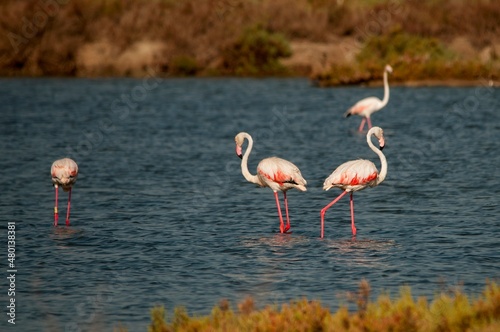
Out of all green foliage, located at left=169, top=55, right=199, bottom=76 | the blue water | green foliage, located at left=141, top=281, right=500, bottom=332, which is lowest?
green foliage, located at left=141, top=281, right=500, bottom=332

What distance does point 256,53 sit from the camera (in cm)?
4572

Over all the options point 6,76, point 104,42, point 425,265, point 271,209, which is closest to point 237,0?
point 104,42

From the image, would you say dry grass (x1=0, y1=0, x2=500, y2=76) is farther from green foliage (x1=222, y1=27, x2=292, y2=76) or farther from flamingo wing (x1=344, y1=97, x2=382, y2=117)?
flamingo wing (x1=344, y1=97, x2=382, y2=117)

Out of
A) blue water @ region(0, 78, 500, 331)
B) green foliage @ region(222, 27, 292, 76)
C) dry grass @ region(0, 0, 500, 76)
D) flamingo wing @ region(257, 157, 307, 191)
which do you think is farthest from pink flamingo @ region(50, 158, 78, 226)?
dry grass @ region(0, 0, 500, 76)

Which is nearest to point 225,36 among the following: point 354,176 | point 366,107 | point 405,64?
point 405,64

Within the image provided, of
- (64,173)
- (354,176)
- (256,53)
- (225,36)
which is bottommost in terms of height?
(354,176)

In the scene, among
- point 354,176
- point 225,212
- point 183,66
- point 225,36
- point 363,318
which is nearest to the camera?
point 363,318

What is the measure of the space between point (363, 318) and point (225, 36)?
4088 centimetres

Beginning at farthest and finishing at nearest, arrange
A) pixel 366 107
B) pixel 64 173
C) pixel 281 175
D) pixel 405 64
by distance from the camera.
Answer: pixel 405 64 < pixel 366 107 < pixel 64 173 < pixel 281 175

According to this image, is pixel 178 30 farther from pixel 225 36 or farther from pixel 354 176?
pixel 354 176

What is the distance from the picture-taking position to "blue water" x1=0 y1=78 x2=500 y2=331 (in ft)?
35.8

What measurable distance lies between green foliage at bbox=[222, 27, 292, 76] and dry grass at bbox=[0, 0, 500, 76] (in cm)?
37

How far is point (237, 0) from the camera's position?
54688 millimetres

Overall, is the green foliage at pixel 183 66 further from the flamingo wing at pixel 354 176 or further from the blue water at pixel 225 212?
the flamingo wing at pixel 354 176
